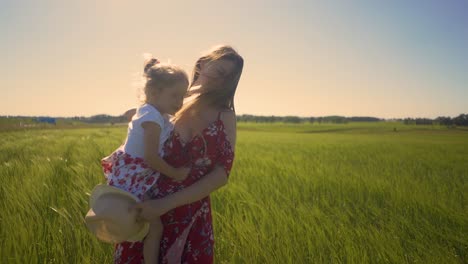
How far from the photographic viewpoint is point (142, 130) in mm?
1233

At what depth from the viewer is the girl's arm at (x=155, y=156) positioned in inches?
44.2

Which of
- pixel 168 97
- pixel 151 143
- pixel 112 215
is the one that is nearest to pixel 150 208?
pixel 112 215

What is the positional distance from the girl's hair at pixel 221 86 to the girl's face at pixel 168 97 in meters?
0.04

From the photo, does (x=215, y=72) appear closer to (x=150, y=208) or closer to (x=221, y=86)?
(x=221, y=86)

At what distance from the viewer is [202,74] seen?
1.24 metres

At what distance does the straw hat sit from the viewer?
100 centimetres

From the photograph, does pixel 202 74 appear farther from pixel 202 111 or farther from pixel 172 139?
pixel 172 139

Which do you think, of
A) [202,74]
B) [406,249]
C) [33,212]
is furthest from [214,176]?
[33,212]

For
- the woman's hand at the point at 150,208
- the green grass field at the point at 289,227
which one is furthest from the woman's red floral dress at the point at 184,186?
the green grass field at the point at 289,227

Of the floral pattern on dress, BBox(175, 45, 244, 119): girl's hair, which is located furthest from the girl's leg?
BBox(175, 45, 244, 119): girl's hair

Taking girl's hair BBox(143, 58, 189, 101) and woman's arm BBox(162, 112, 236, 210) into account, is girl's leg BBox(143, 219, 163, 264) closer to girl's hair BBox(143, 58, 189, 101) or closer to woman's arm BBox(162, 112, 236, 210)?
woman's arm BBox(162, 112, 236, 210)

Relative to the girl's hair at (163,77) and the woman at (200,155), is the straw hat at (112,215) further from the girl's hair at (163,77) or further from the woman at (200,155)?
the girl's hair at (163,77)

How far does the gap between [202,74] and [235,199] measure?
63.9 inches

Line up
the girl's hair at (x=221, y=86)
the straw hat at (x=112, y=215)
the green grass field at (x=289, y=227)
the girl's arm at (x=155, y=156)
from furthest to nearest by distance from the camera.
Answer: the green grass field at (x=289, y=227) → the girl's hair at (x=221, y=86) → the girl's arm at (x=155, y=156) → the straw hat at (x=112, y=215)
